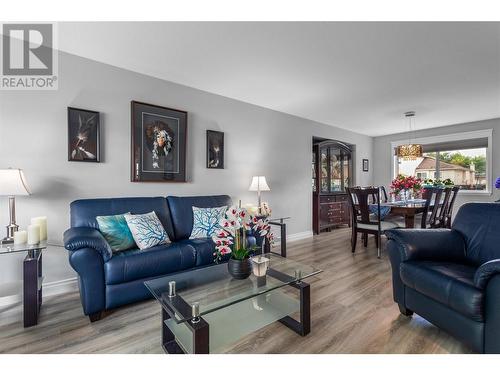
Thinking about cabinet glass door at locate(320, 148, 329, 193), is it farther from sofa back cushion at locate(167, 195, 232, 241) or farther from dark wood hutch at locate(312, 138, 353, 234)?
sofa back cushion at locate(167, 195, 232, 241)

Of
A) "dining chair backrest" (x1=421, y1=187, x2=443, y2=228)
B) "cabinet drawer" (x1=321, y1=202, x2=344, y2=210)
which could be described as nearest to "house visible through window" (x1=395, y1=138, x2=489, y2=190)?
"cabinet drawer" (x1=321, y1=202, x2=344, y2=210)

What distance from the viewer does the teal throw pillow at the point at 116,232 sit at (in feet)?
7.42

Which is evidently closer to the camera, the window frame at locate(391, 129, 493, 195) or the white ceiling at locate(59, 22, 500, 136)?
the white ceiling at locate(59, 22, 500, 136)

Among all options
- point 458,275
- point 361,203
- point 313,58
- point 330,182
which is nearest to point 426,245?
point 458,275

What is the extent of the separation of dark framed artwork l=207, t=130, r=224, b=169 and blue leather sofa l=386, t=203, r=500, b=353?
2365 mm

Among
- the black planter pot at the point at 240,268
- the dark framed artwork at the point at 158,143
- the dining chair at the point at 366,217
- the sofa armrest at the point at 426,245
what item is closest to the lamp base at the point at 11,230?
the dark framed artwork at the point at 158,143

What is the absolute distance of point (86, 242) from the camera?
1873mm

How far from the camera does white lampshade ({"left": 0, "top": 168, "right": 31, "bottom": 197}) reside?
1.92 metres

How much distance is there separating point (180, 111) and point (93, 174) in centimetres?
126

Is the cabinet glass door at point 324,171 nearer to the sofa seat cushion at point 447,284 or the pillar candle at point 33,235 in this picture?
the sofa seat cushion at point 447,284

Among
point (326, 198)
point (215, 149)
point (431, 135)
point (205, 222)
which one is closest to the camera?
point (205, 222)

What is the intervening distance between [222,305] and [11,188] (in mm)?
1876

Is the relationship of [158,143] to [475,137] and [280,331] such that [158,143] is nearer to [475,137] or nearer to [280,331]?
[280,331]
